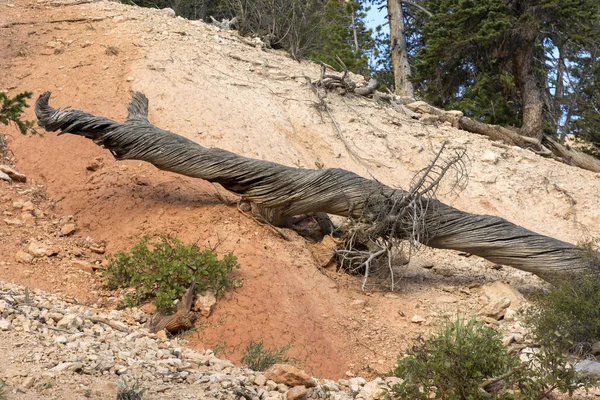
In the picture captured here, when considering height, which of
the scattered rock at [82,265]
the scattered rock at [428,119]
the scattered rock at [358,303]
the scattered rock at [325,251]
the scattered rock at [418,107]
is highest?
the scattered rock at [418,107]

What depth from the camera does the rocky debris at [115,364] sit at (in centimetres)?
409

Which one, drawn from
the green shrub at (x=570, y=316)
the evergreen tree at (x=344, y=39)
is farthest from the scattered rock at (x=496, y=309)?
the evergreen tree at (x=344, y=39)

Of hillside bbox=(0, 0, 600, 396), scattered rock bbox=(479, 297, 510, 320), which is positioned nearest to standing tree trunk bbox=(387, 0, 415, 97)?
hillside bbox=(0, 0, 600, 396)

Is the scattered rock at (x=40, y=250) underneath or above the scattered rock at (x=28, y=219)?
underneath

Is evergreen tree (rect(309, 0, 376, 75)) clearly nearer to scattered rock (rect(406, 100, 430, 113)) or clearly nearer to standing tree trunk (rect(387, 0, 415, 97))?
standing tree trunk (rect(387, 0, 415, 97))

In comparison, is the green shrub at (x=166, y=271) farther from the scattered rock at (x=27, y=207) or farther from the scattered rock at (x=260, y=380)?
the scattered rock at (x=260, y=380)

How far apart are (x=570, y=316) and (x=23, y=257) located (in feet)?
14.3

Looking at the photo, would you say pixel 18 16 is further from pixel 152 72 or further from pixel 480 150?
pixel 480 150

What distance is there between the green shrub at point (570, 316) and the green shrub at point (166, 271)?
2454mm

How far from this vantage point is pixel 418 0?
18.1 meters

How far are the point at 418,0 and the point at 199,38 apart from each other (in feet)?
27.9

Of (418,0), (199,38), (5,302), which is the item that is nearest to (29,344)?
(5,302)

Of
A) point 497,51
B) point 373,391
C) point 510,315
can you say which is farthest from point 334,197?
point 497,51

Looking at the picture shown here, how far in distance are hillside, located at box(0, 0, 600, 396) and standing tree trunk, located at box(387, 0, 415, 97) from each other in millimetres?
3125
